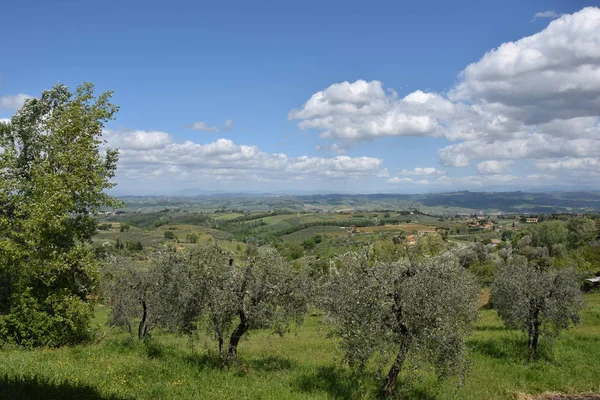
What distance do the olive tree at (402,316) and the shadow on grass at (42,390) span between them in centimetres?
947

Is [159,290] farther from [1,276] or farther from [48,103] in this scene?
[48,103]

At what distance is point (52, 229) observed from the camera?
20531 millimetres

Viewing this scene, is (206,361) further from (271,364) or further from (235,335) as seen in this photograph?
(271,364)

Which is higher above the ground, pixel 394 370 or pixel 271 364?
pixel 394 370

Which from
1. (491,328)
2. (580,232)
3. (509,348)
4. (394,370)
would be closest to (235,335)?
(394,370)

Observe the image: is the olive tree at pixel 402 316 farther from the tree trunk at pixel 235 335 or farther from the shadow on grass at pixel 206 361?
the shadow on grass at pixel 206 361

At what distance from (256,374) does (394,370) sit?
6.94 m

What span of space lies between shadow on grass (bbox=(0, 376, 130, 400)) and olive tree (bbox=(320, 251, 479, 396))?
9474 mm

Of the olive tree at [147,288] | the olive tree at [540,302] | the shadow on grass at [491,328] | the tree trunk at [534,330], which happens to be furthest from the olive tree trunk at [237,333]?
the shadow on grass at [491,328]

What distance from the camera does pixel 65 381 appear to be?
13.9 meters

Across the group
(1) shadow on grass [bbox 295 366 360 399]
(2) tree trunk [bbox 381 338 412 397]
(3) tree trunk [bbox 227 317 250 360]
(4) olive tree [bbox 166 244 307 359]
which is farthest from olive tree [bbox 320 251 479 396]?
(3) tree trunk [bbox 227 317 250 360]

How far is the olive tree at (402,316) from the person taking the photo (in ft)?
54.0

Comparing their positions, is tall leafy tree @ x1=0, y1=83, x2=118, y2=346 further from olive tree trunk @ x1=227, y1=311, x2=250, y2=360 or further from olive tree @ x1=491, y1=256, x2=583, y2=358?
olive tree @ x1=491, y1=256, x2=583, y2=358

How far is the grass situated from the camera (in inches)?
567
